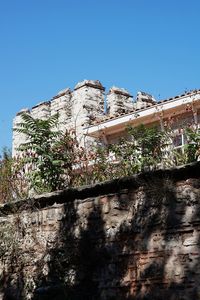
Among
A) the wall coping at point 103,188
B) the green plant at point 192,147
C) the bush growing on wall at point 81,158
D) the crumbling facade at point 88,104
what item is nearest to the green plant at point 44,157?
the bush growing on wall at point 81,158

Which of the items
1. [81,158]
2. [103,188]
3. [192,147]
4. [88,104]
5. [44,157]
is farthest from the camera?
[88,104]

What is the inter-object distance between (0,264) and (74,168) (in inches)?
96.5

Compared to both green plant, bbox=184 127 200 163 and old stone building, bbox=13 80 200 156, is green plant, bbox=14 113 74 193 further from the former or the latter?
old stone building, bbox=13 80 200 156

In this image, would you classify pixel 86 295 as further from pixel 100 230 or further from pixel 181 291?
pixel 181 291

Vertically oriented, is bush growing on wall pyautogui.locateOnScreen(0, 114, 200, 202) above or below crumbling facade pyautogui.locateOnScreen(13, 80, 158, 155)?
below

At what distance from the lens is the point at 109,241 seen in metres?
6.58

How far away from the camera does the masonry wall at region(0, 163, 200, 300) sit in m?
5.87

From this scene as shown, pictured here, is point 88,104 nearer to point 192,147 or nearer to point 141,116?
point 141,116

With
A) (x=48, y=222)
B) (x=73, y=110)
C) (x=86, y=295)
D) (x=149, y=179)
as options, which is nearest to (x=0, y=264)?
(x=48, y=222)

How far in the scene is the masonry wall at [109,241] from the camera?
19.2 feet

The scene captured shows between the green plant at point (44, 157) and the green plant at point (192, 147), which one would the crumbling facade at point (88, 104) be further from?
the green plant at point (192, 147)

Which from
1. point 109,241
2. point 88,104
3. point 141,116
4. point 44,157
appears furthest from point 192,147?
point 88,104

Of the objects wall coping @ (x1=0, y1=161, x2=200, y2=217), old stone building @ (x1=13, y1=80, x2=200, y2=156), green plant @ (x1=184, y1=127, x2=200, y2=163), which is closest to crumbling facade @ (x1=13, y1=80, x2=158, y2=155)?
old stone building @ (x1=13, y1=80, x2=200, y2=156)

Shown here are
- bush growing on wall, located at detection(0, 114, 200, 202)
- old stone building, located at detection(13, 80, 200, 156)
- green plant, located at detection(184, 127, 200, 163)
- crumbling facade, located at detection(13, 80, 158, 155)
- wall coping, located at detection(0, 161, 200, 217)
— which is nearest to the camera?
wall coping, located at detection(0, 161, 200, 217)
